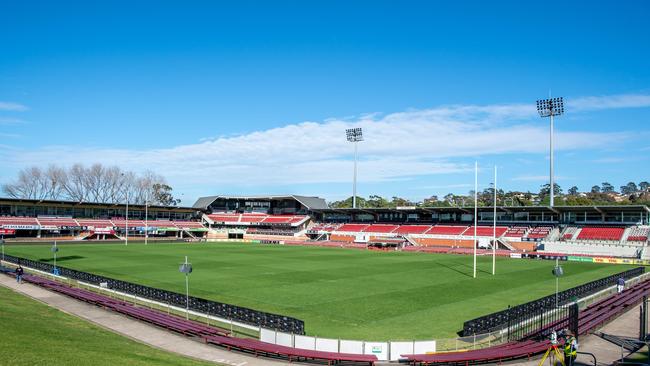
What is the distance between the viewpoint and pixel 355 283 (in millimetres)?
42688

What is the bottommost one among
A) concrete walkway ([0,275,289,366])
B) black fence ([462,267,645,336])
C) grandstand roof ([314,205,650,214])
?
concrete walkway ([0,275,289,366])

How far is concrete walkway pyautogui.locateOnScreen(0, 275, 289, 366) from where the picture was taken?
19469 mm

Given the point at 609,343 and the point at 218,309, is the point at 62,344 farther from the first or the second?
the point at 609,343

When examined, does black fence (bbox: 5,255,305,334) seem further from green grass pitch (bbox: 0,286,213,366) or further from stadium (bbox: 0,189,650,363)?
green grass pitch (bbox: 0,286,213,366)

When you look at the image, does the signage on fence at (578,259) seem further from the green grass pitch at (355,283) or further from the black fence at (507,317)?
the black fence at (507,317)

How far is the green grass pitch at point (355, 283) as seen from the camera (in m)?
28.1

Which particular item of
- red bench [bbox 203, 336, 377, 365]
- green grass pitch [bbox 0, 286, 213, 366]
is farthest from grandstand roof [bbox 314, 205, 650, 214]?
green grass pitch [bbox 0, 286, 213, 366]

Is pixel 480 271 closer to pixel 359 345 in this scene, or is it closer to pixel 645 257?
pixel 645 257

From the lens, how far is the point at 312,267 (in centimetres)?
5494

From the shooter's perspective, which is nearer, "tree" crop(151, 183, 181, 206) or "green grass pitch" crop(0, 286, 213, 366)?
"green grass pitch" crop(0, 286, 213, 366)

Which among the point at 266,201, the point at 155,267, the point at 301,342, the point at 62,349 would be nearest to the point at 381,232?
the point at 266,201

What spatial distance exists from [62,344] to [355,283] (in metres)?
28.4

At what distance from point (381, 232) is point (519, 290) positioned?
60242mm

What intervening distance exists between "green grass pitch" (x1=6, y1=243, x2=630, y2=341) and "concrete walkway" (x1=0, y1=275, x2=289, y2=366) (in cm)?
621
